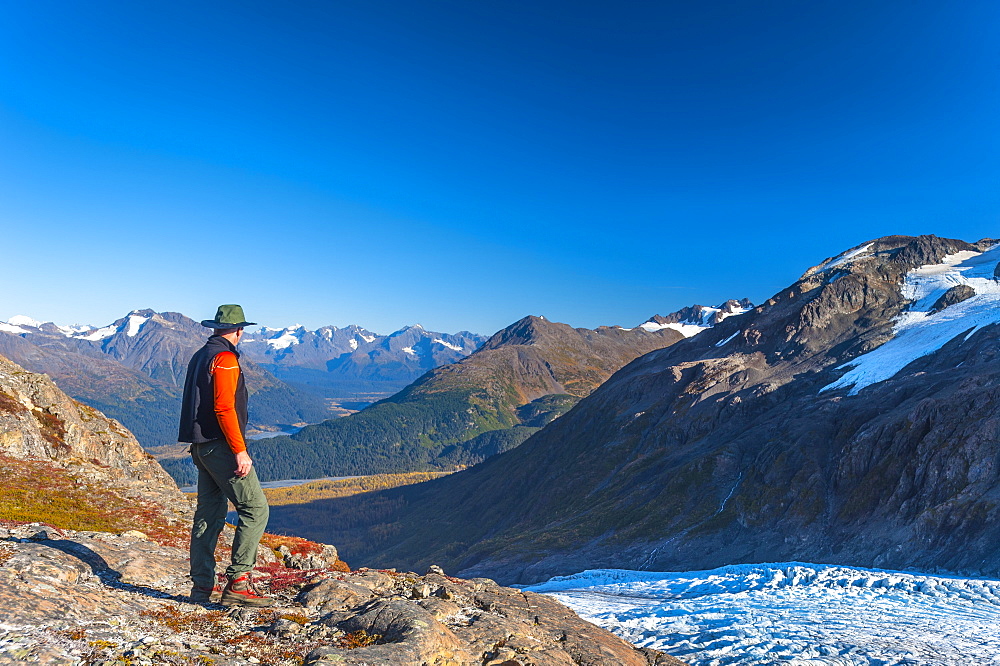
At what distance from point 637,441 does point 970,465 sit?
6519cm

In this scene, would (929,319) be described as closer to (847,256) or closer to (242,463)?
(847,256)

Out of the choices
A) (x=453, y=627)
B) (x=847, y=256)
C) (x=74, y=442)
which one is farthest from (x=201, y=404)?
(x=847, y=256)

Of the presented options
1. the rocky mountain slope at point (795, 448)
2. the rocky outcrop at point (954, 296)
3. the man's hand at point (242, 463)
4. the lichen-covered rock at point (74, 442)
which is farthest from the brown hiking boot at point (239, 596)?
the rocky outcrop at point (954, 296)

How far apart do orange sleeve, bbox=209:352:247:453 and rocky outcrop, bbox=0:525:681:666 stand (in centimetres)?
300

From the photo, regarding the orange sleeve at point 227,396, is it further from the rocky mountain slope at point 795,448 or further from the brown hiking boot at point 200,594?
the rocky mountain slope at point 795,448

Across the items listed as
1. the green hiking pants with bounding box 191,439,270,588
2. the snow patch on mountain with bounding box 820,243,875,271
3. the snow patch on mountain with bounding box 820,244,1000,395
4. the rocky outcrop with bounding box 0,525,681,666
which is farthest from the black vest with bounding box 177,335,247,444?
the snow patch on mountain with bounding box 820,243,875,271

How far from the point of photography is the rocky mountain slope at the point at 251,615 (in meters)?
7.63

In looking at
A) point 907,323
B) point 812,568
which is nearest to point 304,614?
point 812,568

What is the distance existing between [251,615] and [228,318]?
18.1ft

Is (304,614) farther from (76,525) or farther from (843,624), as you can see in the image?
(843,624)

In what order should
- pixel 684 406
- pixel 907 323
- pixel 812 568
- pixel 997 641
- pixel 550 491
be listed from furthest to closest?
pixel 550 491, pixel 684 406, pixel 907 323, pixel 812 568, pixel 997 641

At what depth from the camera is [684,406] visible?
10031 cm

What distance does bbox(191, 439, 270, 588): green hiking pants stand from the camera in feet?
32.2

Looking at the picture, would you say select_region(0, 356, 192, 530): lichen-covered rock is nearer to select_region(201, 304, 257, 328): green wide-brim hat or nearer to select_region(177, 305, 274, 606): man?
select_region(177, 305, 274, 606): man
